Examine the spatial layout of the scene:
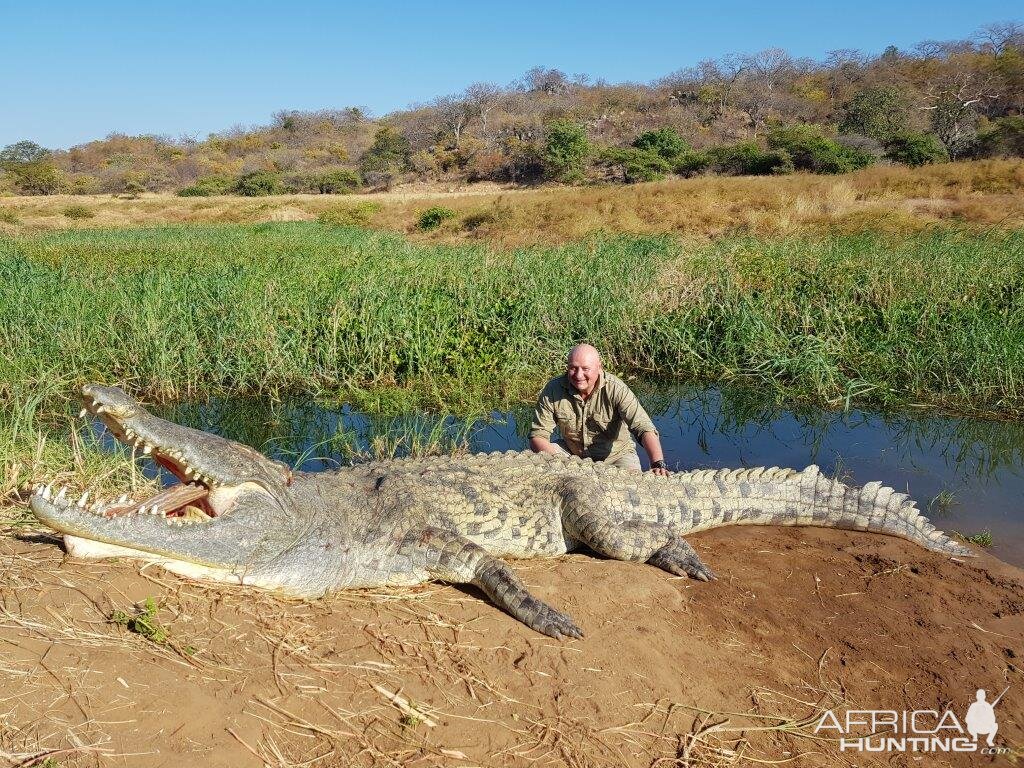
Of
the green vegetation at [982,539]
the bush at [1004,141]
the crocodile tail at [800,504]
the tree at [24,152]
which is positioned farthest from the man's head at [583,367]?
the tree at [24,152]

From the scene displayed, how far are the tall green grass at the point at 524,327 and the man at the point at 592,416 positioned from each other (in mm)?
2032

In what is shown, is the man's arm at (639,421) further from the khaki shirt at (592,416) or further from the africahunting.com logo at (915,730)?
the africahunting.com logo at (915,730)

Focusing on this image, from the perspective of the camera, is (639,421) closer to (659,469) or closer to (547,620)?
(659,469)

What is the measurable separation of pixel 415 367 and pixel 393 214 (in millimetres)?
22536

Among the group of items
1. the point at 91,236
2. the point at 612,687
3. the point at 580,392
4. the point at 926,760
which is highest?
the point at 91,236

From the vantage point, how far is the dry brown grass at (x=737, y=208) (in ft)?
61.0

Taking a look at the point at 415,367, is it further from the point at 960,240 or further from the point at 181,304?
the point at 960,240

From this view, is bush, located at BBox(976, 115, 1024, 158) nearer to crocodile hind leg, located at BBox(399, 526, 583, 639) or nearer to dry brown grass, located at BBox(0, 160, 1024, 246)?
dry brown grass, located at BBox(0, 160, 1024, 246)

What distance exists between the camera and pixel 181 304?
26.1 ft

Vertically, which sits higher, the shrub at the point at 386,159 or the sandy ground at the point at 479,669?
the shrub at the point at 386,159

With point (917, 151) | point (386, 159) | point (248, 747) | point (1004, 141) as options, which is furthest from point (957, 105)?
point (248, 747)

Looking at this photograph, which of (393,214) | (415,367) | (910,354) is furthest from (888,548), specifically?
(393,214)

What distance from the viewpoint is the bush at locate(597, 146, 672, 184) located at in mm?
36031

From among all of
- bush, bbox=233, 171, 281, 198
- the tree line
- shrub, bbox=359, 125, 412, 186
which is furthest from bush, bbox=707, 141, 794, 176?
bush, bbox=233, 171, 281, 198
